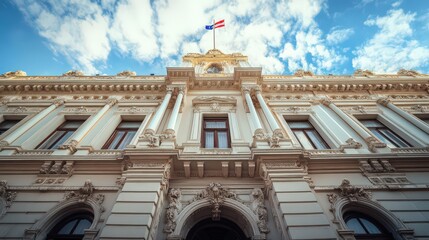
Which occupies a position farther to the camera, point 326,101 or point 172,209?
point 326,101

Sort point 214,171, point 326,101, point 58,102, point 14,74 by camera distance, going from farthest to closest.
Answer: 1. point 14,74
2. point 326,101
3. point 58,102
4. point 214,171

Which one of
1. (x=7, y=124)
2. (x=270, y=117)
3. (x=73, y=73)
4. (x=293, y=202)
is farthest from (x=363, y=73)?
(x=7, y=124)

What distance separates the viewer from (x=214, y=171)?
815 centimetres

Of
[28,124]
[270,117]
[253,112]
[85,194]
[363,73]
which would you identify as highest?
[363,73]

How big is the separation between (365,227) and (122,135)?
11.2m

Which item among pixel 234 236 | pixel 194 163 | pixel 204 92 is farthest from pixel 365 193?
pixel 204 92

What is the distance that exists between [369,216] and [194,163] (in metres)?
6.40

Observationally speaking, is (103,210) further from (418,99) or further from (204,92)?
(418,99)

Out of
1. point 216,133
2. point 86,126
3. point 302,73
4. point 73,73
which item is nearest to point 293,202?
point 216,133

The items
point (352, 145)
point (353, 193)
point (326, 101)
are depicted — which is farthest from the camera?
point (326, 101)

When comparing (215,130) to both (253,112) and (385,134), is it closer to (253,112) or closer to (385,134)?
(253,112)

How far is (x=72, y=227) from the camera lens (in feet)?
22.9

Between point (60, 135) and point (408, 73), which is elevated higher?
point (408, 73)

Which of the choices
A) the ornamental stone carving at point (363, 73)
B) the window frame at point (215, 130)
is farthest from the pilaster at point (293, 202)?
the ornamental stone carving at point (363, 73)
